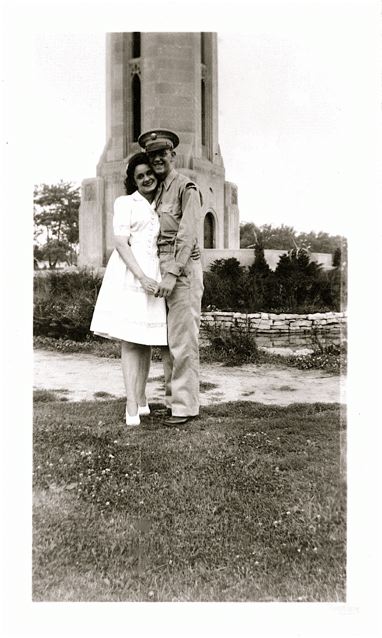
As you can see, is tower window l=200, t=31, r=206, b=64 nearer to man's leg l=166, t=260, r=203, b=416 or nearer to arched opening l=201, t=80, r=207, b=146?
arched opening l=201, t=80, r=207, b=146

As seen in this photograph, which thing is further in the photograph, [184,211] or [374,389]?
[184,211]

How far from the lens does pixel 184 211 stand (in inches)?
175

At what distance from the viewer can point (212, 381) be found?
5953 millimetres

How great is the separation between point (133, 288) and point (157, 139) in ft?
4.20

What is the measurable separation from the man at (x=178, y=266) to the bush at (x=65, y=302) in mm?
1940

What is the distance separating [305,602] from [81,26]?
4.51m

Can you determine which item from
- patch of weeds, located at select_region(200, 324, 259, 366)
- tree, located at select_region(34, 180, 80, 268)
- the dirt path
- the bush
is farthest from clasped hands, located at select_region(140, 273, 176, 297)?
patch of weeds, located at select_region(200, 324, 259, 366)

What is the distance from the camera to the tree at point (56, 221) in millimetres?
5617

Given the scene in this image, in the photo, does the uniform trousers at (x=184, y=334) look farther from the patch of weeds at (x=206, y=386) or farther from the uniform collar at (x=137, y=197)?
the patch of weeds at (x=206, y=386)

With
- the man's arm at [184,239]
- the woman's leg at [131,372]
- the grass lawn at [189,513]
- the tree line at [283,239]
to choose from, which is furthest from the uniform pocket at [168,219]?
the grass lawn at [189,513]

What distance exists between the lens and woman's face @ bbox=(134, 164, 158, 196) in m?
4.47

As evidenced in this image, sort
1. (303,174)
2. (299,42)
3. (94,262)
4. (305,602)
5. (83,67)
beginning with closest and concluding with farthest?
1. (305,602)
2. (299,42)
3. (83,67)
4. (303,174)
5. (94,262)
